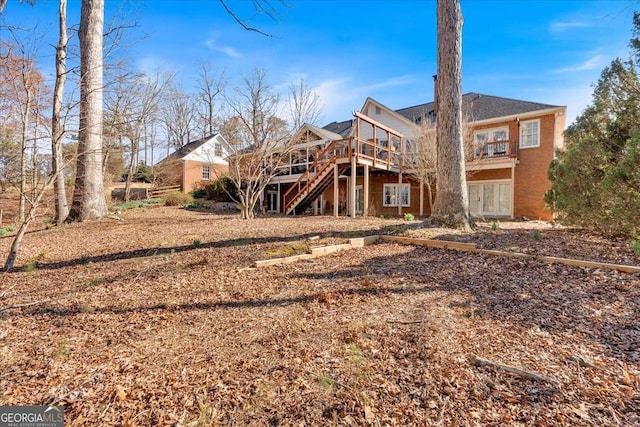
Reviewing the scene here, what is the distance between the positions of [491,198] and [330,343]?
50.9 feet

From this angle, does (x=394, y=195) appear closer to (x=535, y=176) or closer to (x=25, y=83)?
(x=535, y=176)

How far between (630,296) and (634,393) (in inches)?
74.2

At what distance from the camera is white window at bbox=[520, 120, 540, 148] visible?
558 inches

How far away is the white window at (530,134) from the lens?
A: 14172 mm

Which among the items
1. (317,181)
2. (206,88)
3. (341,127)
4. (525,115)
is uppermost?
(206,88)

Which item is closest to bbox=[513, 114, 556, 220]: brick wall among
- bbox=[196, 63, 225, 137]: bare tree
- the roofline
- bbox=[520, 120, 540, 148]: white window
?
bbox=[520, 120, 540, 148]: white window

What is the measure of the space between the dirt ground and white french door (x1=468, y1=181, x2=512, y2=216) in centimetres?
1152

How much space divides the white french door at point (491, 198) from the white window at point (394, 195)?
3213 mm

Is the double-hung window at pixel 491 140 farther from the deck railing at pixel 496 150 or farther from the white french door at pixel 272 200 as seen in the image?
the white french door at pixel 272 200

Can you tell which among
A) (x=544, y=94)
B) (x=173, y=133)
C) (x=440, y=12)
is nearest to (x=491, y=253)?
(x=440, y=12)

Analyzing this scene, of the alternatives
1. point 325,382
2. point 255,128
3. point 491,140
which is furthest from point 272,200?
point 325,382

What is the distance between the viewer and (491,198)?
15430 mm

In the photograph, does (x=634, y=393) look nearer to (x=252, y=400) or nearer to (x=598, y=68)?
(x=252, y=400)

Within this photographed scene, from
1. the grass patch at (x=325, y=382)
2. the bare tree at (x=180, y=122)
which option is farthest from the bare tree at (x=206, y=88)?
the grass patch at (x=325, y=382)
